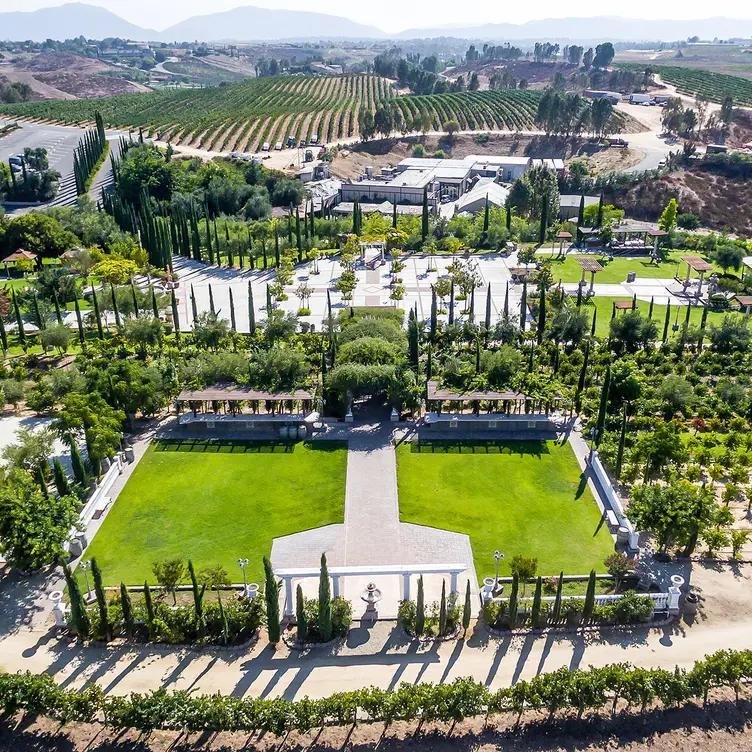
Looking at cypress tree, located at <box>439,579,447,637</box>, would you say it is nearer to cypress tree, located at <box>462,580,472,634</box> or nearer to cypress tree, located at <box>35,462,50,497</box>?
cypress tree, located at <box>462,580,472,634</box>

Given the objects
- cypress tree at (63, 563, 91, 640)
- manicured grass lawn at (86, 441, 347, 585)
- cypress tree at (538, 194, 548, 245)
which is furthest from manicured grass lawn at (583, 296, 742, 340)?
cypress tree at (63, 563, 91, 640)

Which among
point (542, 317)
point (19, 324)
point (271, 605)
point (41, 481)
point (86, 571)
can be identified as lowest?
point (86, 571)

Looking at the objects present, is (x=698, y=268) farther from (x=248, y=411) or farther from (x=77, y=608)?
(x=77, y=608)

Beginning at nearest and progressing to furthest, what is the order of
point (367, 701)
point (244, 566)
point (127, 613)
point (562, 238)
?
point (367, 701) < point (127, 613) < point (244, 566) < point (562, 238)

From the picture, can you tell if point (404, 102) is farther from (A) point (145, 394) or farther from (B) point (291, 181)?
(A) point (145, 394)

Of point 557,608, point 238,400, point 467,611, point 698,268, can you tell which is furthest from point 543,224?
point 467,611

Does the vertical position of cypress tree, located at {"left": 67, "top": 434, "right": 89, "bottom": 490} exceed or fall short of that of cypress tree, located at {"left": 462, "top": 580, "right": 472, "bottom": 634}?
it exceeds it
